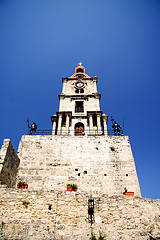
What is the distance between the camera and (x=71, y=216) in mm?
9617

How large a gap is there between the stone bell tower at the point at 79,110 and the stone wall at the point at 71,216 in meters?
11.2

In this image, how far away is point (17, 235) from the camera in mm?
8922

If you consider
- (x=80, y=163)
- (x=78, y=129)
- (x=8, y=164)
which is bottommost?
(x=8, y=164)

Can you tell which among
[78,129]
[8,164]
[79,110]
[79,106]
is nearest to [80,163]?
[8,164]

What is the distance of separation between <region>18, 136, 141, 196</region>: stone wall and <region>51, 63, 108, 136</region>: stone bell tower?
462 cm

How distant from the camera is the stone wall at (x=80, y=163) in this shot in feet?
45.4

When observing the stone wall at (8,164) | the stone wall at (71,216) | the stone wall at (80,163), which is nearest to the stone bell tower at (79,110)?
the stone wall at (80,163)

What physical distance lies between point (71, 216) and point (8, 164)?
20.8 feet

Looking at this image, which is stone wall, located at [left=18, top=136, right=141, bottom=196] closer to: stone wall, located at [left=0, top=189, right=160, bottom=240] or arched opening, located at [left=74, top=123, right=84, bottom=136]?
stone wall, located at [left=0, top=189, right=160, bottom=240]

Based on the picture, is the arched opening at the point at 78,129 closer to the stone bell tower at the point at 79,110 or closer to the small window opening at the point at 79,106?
the stone bell tower at the point at 79,110

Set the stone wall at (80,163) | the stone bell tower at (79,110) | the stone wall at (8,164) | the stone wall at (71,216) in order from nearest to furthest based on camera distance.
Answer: the stone wall at (71,216), the stone wall at (8,164), the stone wall at (80,163), the stone bell tower at (79,110)

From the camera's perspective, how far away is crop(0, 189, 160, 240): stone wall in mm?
9094

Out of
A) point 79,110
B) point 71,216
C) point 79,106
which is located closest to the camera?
point 71,216

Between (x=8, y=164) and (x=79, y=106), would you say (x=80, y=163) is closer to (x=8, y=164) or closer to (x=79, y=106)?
(x=8, y=164)
